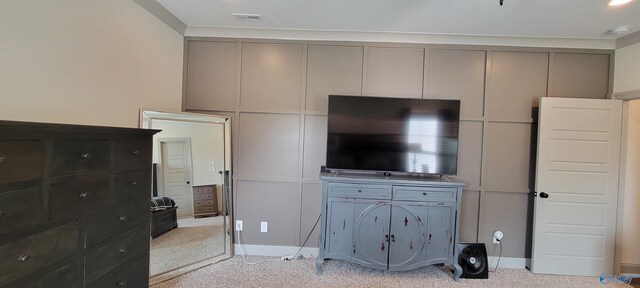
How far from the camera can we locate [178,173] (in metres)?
2.58

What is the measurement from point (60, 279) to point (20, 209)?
17.5 inches

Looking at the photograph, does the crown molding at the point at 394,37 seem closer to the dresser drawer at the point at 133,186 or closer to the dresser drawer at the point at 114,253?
the dresser drawer at the point at 133,186

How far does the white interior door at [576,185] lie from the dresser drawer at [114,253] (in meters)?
3.73

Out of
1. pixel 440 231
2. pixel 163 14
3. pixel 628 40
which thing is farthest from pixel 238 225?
pixel 628 40

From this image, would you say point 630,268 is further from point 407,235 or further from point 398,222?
point 398,222

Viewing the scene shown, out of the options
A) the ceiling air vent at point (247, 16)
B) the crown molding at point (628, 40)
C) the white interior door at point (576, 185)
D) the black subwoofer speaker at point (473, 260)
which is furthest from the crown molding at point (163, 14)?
the crown molding at point (628, 40)

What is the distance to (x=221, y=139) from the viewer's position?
113 inches

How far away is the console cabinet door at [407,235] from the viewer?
2.53m

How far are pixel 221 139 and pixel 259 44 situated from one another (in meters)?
1.16

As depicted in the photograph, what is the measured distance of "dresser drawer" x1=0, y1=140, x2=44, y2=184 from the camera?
3.59ft

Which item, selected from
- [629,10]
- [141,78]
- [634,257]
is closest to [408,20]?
[629,10]

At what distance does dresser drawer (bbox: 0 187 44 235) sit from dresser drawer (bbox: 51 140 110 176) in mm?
133

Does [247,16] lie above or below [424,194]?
above

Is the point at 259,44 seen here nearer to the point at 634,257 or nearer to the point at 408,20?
the point at 408,20
